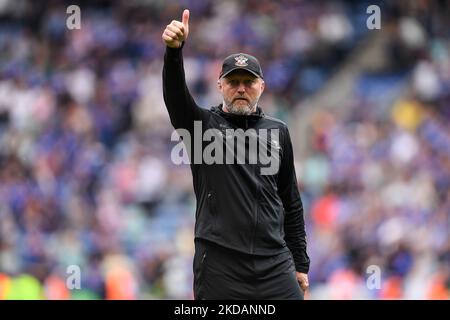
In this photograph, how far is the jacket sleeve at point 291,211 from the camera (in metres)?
5.88

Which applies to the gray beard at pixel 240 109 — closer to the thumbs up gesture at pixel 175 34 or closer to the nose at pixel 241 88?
the nose at pixel 241 88

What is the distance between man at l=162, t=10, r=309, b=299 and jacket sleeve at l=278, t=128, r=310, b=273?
9 centimetres

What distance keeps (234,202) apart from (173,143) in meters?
7.99

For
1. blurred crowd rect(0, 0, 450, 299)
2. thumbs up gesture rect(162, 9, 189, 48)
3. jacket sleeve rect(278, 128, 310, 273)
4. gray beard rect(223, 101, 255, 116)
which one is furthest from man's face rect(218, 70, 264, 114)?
blurred crowd rect(0, 0, 450, 299)

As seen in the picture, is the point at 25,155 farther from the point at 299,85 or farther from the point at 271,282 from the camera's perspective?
the point at 271,282

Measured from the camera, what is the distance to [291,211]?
5.92 metres

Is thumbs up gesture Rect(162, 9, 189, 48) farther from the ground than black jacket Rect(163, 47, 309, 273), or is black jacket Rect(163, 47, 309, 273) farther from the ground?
thumbs up gesture Rect(162, 9, 189, 48)

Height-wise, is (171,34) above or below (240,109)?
above

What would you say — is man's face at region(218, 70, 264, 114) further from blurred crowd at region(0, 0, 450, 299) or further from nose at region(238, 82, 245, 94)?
blurred crowd at region(0, 0, 450, 299)

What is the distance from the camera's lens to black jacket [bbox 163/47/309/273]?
18.1 ft

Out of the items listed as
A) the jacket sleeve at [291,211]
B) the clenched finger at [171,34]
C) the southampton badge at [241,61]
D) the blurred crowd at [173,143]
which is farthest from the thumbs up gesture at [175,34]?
the blurred crowd at [173,143]

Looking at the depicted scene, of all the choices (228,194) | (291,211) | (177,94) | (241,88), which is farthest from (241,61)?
(291,211)

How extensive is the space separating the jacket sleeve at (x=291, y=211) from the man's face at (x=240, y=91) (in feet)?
0.93

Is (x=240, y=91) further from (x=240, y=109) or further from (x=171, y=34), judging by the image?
(x=171, y=34)
